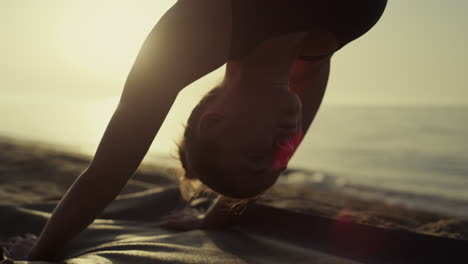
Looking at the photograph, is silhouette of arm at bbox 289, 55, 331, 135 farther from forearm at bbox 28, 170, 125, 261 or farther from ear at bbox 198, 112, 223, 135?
forearm at bbox 28, 170, 125, 261

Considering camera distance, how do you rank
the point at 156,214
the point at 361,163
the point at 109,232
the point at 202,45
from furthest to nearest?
the point at 361,163 < the point at 156,214 < the point at 109,232 < the point at 202,45

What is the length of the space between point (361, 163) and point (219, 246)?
918 centimetres

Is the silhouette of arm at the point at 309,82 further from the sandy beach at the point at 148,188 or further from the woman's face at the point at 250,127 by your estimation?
the sandy beach at the point at 148,188

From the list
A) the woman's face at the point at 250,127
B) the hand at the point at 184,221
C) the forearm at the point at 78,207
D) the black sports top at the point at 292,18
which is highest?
the black sports top at the point at 292,18

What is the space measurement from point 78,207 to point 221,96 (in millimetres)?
720

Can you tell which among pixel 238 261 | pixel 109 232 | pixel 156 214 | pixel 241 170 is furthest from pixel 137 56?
pixel 156 214

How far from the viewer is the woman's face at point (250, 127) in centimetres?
143

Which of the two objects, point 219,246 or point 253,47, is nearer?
point 253,47

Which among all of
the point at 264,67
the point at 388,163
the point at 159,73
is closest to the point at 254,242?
the point at 264,67

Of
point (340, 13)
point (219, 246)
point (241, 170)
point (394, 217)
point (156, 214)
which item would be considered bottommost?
point (394, 217)

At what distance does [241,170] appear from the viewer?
4.79 ft

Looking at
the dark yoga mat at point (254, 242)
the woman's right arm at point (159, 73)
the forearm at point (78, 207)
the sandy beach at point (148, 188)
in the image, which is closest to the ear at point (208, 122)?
the woman's right arm at point (159, 73)

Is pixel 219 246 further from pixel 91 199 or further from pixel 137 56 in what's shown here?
pixel 137 56

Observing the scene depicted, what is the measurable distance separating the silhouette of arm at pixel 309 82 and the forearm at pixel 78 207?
40.3 inches
